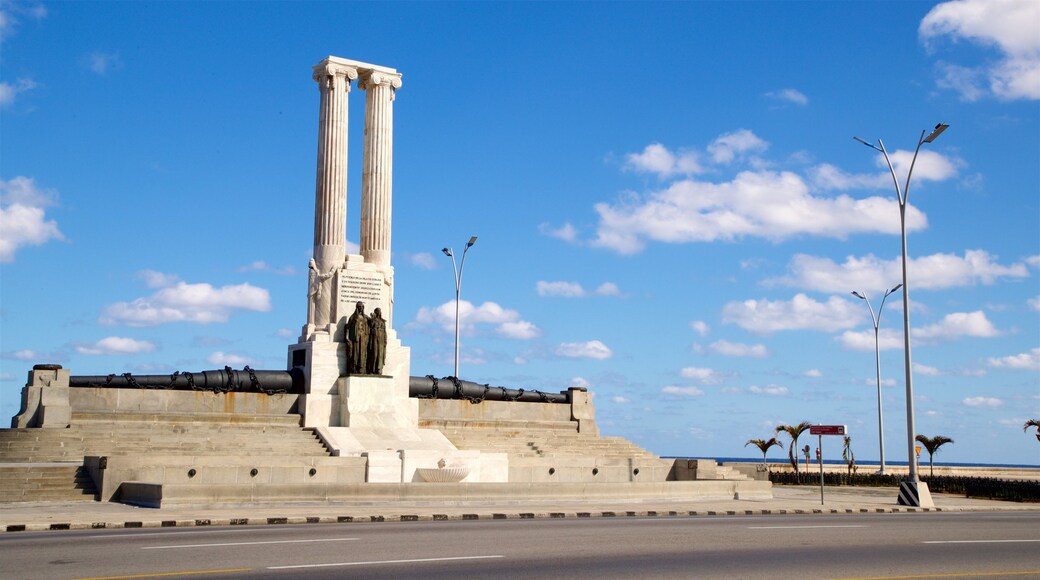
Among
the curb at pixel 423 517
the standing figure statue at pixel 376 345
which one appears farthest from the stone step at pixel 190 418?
the curb at pixel 423 517

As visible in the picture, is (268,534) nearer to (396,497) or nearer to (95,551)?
(95,551)

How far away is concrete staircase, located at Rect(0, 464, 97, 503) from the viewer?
2484 cm

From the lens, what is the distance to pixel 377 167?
3816 centimetres

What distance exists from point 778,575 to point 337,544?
627 cm

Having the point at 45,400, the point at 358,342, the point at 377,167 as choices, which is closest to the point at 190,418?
the point at 45,400

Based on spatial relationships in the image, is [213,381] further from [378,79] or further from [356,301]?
[378,79]

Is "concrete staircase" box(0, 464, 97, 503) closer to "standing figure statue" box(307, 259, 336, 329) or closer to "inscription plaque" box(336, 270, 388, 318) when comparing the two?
"standing figure statue" box(307, 259, 336, 329)

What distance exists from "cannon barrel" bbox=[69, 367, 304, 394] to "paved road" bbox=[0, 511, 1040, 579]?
14.9m

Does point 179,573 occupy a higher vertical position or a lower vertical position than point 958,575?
higher

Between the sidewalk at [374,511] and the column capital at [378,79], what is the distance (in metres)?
18.3

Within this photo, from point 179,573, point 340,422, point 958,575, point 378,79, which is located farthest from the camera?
point 378,79

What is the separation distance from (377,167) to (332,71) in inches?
146

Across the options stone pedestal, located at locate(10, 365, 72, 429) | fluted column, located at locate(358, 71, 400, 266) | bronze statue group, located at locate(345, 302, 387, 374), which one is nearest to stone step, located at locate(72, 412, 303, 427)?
stone pedestal, located at locate(10, 365, 72, 429)

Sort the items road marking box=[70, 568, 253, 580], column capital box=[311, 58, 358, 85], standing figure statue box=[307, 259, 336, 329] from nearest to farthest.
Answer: road marking box=[70, 568, 253, 580]
standing figure statue box=[307, 259, 336, 329]
column capital box=[311, 58, 358, 85]
